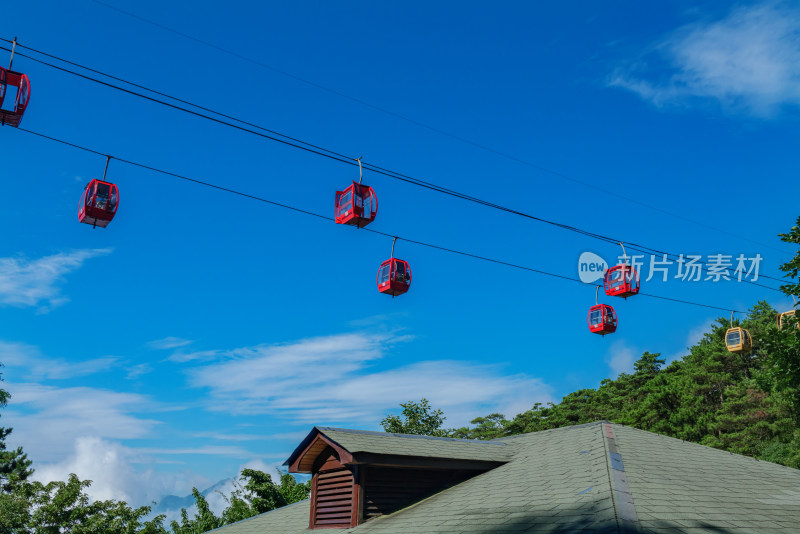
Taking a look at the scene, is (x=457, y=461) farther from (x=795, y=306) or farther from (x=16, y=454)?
(x=16, y=454)

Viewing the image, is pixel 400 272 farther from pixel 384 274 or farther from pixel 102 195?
pixel 102 195

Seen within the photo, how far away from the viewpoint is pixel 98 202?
1424 centimetres

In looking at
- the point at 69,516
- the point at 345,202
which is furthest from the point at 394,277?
the point at 69,516

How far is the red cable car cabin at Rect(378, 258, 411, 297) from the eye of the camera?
708 inches

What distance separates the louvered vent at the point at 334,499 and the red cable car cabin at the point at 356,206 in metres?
7.43

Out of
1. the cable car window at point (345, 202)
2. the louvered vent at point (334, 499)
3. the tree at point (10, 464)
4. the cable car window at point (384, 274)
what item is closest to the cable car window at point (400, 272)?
the cable car window at point (384, 274)

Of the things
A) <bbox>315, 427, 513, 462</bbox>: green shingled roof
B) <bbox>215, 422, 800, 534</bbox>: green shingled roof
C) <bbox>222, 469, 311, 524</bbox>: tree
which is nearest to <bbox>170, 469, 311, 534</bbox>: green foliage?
<bbox>222, 469, 311, 524</bbox>: tree

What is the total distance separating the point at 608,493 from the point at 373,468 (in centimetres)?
705

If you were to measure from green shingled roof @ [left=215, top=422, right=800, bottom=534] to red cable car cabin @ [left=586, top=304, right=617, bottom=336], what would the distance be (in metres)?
4.10

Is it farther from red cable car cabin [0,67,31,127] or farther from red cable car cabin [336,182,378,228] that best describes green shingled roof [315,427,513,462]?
red cable car cabin [0,67,31,127]

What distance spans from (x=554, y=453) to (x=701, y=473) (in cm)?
389

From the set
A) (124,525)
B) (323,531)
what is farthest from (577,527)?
(124,525)

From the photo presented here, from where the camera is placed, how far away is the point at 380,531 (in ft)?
51.9

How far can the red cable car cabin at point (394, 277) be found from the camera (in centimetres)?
1798
